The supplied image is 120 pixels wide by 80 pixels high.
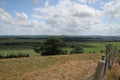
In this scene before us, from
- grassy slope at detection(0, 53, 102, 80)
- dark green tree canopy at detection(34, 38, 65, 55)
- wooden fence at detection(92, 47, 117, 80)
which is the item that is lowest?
dark green tree canopy at detection(34, 38, 65, 55)

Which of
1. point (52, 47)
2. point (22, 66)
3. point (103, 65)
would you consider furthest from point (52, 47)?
point (103, 65)

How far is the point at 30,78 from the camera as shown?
10625 mm

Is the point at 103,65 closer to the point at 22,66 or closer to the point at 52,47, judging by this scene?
the point at 22,66

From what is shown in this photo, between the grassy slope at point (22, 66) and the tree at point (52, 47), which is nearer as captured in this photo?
the grassy slope at point (22, 66)

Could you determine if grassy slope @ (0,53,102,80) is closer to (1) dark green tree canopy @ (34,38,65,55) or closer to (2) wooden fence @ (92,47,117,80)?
(2) wooden fence @ (92,47,117,80)

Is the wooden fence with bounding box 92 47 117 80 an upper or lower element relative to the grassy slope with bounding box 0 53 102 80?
upper

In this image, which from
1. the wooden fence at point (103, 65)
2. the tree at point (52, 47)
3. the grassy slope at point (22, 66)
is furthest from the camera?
the tree at point (52, 47)

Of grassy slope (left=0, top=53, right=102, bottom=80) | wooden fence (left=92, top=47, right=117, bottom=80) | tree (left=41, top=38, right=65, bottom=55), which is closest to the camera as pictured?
wooden fence (left=92, top=47, right=117, bottom=80)

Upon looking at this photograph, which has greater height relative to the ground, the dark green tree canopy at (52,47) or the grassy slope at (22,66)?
the grassy slope at (22,66)

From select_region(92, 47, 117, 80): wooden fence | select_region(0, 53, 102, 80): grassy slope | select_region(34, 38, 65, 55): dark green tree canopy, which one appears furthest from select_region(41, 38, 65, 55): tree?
select_region(92, 47, 117, 80): wooden fence

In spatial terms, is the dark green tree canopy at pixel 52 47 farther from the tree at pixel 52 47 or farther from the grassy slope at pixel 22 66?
the grassy slope at pixel 22 66

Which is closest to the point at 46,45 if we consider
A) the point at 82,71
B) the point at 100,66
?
the point at 82,71

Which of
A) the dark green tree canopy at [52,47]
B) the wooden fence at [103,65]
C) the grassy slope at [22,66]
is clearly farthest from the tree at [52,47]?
the wooden fence at [103,65]

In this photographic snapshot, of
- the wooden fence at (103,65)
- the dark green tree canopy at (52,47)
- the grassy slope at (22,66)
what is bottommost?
the dark green tree canopy at (52,47)
